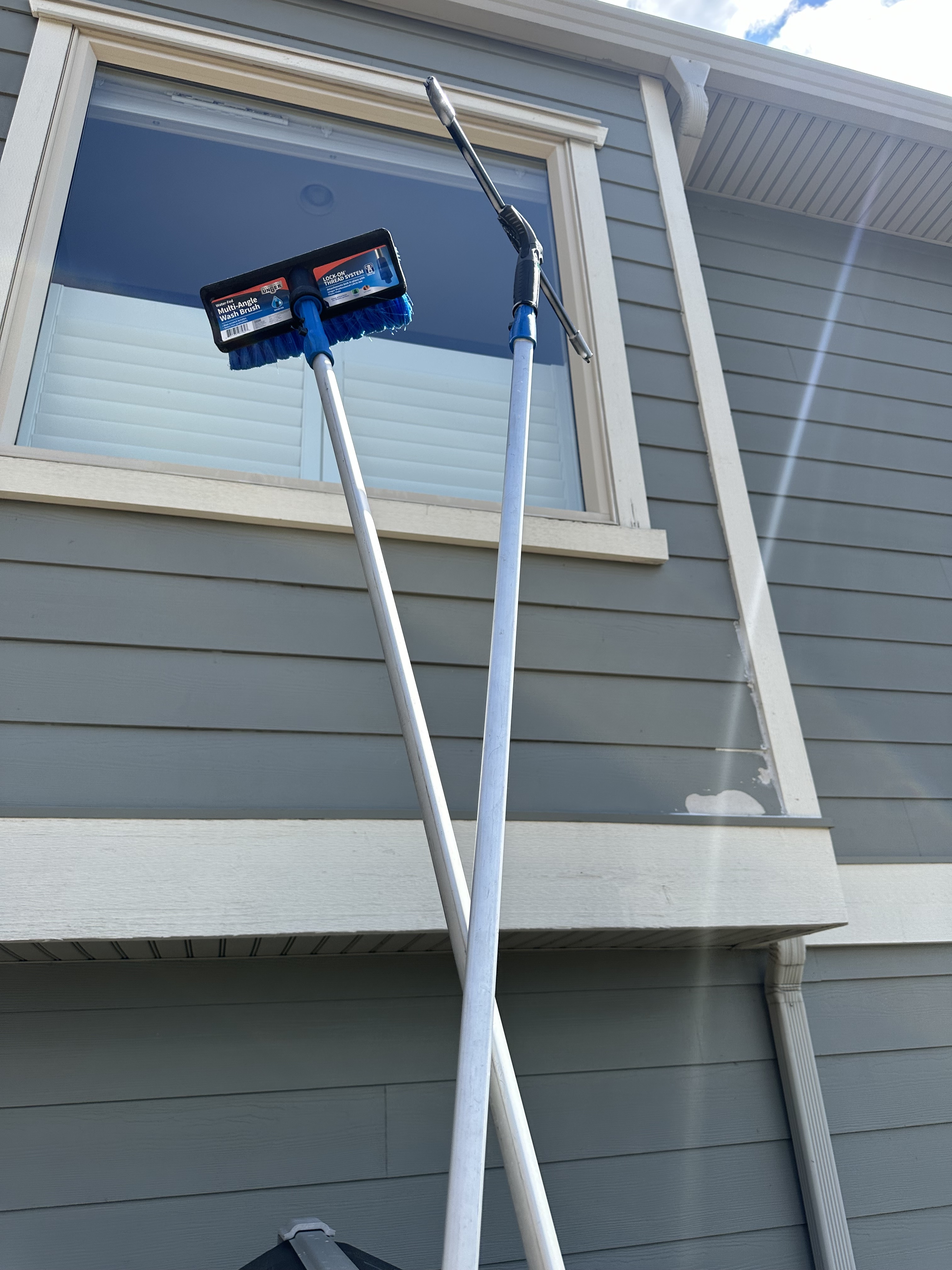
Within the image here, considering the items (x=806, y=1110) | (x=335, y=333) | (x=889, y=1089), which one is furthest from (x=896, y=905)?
(x=335, y=333)

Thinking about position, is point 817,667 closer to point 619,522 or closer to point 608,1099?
point 619,522

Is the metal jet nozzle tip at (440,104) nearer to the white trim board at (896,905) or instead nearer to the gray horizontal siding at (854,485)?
the gray horizontal siding at (854,485)

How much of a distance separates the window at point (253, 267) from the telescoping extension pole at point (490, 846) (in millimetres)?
792

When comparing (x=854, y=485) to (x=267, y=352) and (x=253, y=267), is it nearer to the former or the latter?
(x=253, y=267)

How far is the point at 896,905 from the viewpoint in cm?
216

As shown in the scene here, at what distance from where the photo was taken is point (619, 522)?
2.00 meters

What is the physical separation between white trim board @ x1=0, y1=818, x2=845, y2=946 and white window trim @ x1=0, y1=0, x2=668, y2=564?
66cm

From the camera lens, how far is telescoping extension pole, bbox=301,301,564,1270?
0.73 meters

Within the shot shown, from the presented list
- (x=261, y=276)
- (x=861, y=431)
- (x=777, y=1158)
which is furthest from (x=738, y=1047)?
(x=861, y=431)

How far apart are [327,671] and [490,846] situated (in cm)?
89

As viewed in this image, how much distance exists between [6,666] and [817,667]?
7.01 feet

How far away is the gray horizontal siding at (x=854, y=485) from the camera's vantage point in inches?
94.2

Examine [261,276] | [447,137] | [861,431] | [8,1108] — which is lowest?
[8,1108]

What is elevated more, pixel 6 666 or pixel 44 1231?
pixel 6 666
